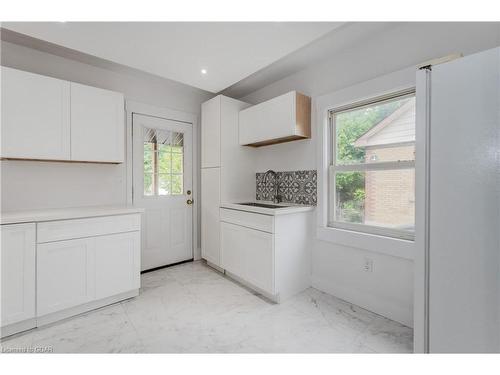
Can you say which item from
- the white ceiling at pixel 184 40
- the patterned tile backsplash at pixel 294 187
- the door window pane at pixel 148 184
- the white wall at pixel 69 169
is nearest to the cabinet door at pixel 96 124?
the white wall at pixel 69 169

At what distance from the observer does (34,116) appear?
7.08 feet

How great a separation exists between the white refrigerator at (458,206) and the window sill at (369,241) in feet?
3.38

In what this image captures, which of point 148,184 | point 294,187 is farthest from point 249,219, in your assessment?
point 148,184

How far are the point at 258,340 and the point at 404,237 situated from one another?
1.48 m

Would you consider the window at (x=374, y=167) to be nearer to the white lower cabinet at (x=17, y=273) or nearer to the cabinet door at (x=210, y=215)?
the cabinet door at (x=210, y=215)

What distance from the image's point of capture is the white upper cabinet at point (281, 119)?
102 inches

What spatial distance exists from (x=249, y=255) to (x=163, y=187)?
1.56 m

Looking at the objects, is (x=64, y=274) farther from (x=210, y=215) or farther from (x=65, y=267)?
(x=210, y=215)

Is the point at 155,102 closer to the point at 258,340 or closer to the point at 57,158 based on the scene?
the point at 57,158

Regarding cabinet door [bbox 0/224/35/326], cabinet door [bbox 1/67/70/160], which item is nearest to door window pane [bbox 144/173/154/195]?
cabinet door [bbox 1/67/70/160]

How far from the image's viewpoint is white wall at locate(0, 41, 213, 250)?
2.34 meters

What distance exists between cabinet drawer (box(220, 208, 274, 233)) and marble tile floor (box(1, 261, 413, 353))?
0.72 metres
